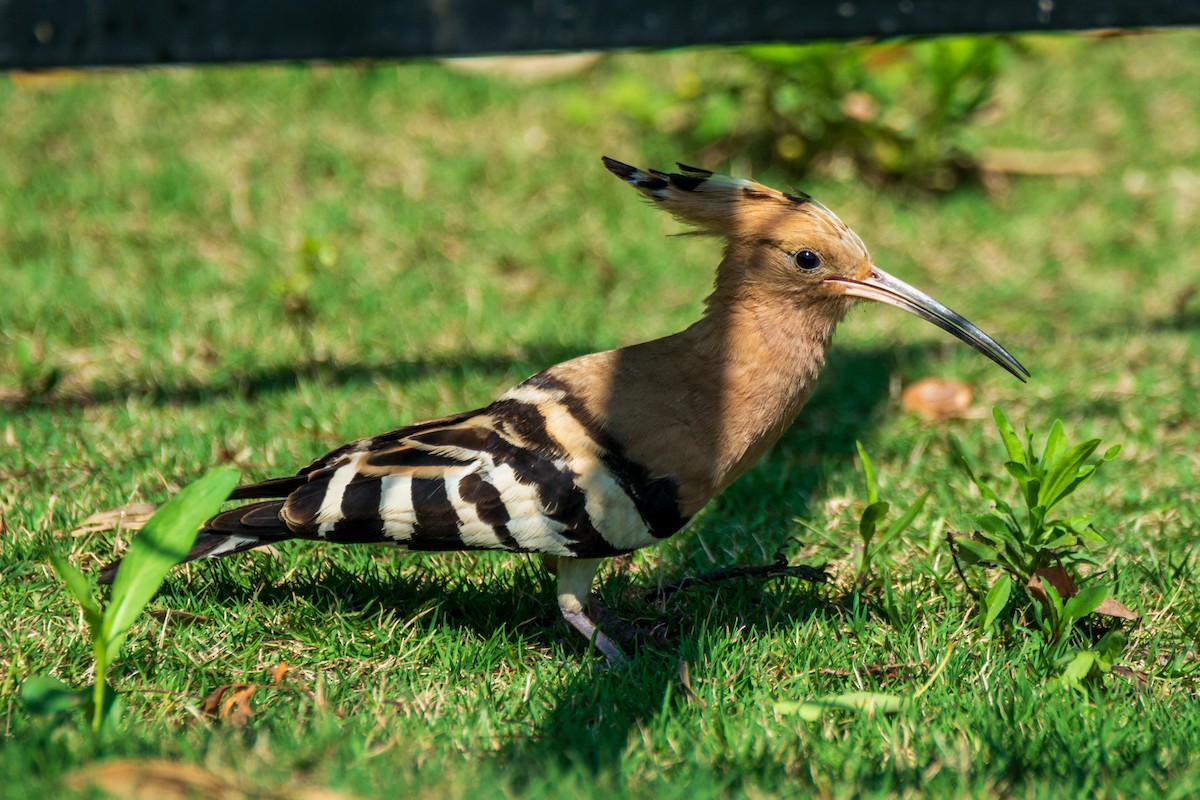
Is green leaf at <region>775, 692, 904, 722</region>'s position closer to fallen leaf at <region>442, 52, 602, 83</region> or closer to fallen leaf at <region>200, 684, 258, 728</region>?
fallen leaf at <region>200, 684, 258, 728</region>

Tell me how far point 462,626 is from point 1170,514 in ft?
5.98

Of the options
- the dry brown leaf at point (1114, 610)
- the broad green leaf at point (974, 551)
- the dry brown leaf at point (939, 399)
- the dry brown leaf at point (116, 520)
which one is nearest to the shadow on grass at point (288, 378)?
the dry brown leaf at point (116, 520)

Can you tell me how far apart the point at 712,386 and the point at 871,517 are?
17.4 inches

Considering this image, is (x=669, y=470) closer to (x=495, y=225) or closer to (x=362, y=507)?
(x=362, y=507)

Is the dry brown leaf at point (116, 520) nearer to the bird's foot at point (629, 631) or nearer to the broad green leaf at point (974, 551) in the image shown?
the bird's foot at point (629, 631)

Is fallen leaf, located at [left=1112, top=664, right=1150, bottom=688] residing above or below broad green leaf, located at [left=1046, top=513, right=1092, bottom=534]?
below

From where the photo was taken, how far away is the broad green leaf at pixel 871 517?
271cm

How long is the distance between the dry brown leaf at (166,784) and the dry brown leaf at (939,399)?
2.48 metres

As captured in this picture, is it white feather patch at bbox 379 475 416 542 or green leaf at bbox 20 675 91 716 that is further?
white feather patch at bbox 379 475 416 542

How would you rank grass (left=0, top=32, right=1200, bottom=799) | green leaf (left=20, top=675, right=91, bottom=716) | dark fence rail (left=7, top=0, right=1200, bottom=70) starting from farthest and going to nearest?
dark fence rail (left=7, top=0, right=1200, bottom=70)
grass (left=0, top=32, right=1200, bottom=799)
green leaf (left=20, top=675, right=91, bottom=716)

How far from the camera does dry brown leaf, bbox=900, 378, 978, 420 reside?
3867 mm

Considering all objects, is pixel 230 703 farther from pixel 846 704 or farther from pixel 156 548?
pixel 846 704

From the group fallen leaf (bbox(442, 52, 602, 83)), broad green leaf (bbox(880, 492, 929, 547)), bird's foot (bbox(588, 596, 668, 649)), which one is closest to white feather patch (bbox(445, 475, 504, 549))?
bird's foot (bbox(588, 596, 668, 649))

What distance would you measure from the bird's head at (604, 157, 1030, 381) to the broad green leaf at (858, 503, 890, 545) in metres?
0.43
